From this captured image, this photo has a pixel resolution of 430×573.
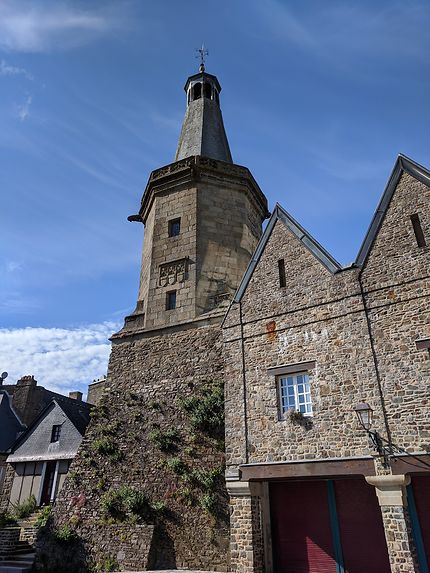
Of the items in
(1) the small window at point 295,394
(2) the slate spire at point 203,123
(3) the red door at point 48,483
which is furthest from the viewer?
(2) the slate spire at point 203,123

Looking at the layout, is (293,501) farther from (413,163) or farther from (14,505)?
(14,505)

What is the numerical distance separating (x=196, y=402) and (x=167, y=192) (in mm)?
8394

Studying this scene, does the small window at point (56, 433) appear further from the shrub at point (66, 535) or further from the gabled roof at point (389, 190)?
the gabled roof at point (389, 190)

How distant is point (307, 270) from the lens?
1119cm

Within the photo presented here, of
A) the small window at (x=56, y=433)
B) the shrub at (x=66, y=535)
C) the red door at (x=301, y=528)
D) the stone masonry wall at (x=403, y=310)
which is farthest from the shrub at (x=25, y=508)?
the stone masonry wall at (x=403, y=310)

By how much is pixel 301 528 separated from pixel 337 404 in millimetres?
3557

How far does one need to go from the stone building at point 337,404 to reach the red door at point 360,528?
0.02m

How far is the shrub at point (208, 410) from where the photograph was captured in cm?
1139

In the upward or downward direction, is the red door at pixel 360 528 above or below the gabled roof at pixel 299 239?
below

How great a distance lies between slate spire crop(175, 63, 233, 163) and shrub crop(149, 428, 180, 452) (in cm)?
1094

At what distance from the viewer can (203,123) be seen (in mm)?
18516

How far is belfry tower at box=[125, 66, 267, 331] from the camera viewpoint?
1435 cm

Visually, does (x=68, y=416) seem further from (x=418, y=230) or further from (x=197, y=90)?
(x=197, y=90)

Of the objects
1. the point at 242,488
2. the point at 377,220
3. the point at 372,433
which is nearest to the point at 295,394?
the point at 372,433
